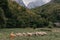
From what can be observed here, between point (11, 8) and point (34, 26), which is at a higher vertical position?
point (11, 8)

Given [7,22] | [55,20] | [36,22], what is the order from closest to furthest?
[7,22], [36,22], [55,20]

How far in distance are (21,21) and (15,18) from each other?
1.86 metres

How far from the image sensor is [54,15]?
53719mm

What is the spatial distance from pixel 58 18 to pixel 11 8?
14.7 meters

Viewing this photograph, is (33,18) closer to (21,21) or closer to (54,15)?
(21,21)

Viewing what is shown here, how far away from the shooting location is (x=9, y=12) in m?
40.8

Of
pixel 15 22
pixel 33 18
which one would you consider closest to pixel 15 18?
pixel 15 22

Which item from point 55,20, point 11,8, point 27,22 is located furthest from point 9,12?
point 55,20

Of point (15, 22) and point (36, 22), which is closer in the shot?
point (15, 22)

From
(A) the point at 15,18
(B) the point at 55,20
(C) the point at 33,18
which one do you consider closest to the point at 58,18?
(B) the point at 55,20

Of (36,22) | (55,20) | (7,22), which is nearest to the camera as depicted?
(7,22)

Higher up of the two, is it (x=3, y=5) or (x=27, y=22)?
(x=3, y=5)

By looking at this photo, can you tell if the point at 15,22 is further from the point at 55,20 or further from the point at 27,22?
the point at 55,20

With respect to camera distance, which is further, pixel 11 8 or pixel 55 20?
pixel 55 20
